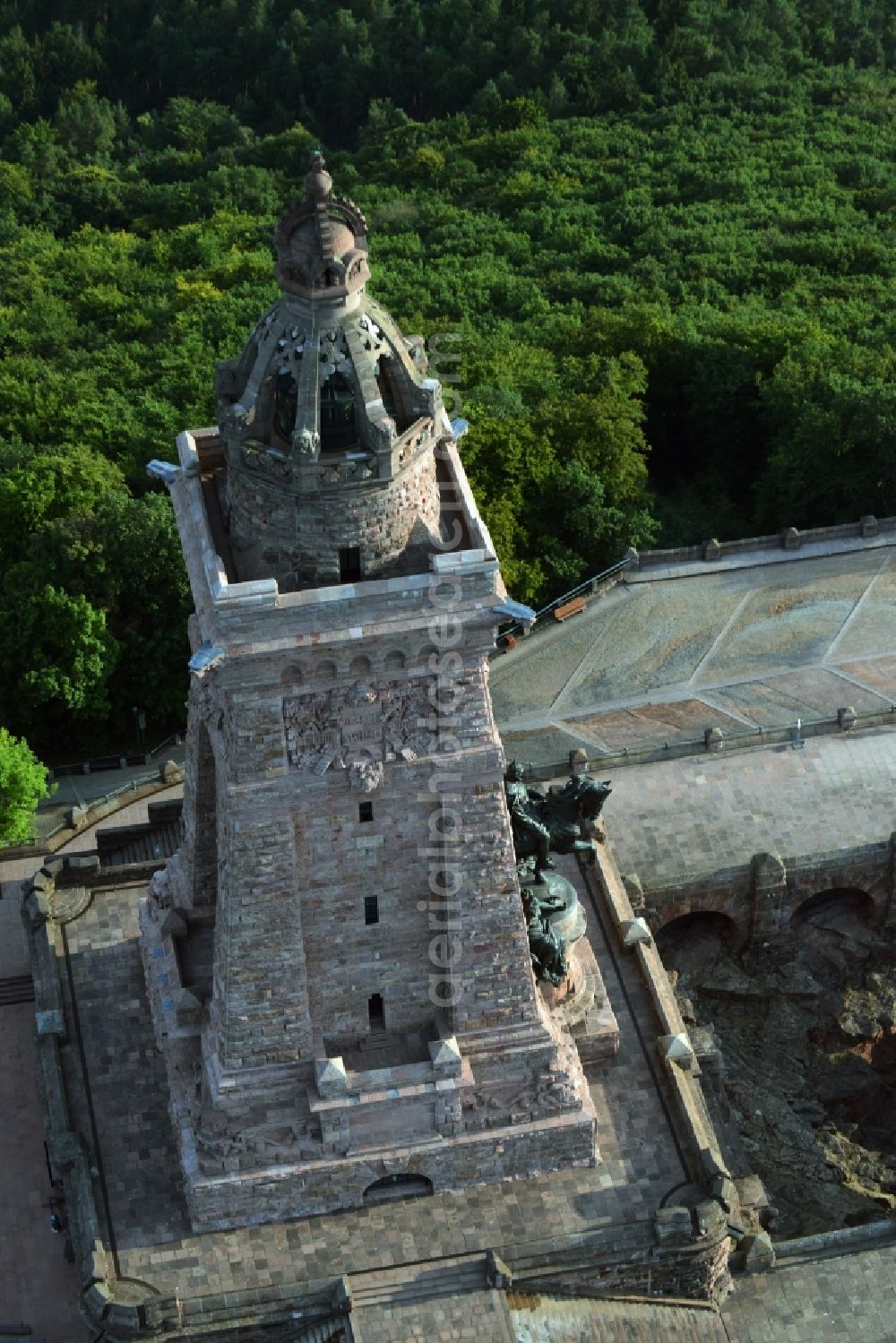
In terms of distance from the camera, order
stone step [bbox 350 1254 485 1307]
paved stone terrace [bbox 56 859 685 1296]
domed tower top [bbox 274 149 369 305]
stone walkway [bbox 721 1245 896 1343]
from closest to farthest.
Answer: domed tower top [bbox 274 149 369 305] < stone step [bbox 350 1254 485 1307] < paved stone terrace [bbox 56 859 685 1296] < stone walkway [bbox 721 1245 896 1343]

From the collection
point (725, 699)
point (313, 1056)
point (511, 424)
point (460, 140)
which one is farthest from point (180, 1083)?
point (460, 140)

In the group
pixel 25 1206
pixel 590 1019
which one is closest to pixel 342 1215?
pixel 590 1019

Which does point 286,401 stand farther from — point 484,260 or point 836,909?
point 484,260

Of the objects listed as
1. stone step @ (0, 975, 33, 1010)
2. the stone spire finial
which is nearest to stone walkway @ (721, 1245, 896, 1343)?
stone step @ (0, 975, 33, 1010)

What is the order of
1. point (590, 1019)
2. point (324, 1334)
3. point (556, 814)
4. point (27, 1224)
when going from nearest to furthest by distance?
point (324, 1334) < point (590, 1019) < point (27, 1224) < point (556, 814)

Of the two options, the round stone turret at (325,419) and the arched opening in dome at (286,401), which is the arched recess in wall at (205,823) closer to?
the round stone turret at (325,419)

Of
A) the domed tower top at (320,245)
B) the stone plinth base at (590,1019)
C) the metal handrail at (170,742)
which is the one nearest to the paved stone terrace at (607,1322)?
the stone plinth base at (590,1019)

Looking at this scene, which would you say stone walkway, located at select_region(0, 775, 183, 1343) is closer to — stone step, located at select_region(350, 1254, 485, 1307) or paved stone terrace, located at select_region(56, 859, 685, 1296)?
paved stone terrace, located at select_region(56, 859, 685, 1296)
